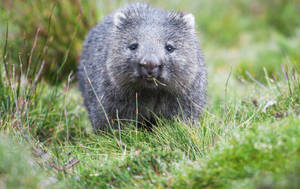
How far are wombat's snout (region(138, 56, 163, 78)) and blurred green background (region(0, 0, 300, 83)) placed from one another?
4.54ft

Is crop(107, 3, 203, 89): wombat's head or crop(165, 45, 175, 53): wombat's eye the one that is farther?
crop(165, 45, 175, 53): wombat's eye

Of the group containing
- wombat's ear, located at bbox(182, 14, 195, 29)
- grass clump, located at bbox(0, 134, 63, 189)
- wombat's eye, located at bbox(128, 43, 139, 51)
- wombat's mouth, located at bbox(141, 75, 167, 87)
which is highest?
wombat's ear, located at bbox(182, 14, 195, 29)

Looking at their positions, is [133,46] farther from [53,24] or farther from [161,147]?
[53,24]

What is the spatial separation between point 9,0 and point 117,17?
356 centimetres

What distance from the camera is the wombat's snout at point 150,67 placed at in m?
3.98

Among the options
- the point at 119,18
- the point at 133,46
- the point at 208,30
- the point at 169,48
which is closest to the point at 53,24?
the point at 119,18

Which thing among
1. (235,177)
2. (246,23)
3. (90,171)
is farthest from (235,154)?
(246,23)

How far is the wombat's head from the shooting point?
164 inches

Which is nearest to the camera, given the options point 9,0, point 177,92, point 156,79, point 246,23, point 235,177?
point 235,177

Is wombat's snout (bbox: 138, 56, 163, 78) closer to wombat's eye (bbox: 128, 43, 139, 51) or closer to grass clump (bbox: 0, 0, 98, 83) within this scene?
wombat's eye (bbox: 128, 43, 139, 51)

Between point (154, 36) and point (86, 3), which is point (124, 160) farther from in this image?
point (86, 3)

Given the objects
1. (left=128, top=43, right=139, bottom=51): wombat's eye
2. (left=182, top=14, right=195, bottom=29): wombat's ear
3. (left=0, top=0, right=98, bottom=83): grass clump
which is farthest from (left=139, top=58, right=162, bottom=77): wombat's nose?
(left=0, top=0, right=98, bottom=83): grass clump

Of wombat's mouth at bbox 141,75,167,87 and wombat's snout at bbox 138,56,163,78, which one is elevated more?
wombat's snout at bbox 138,56,163,78

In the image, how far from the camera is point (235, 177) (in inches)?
115
